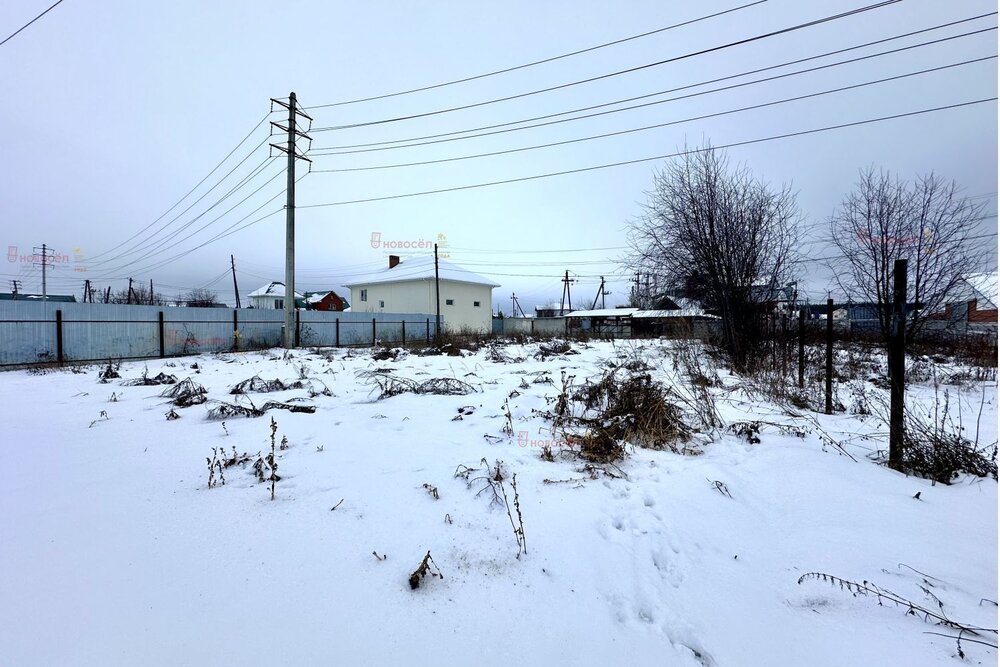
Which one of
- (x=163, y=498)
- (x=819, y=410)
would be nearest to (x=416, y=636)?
(x=163, y=498)

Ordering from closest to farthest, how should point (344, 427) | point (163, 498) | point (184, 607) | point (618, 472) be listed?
point (184, 607)
point (163, 498)
point (618, 472)
point (344, 427)

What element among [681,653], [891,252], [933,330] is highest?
[891,252]

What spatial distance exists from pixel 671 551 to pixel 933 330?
38.6 ft

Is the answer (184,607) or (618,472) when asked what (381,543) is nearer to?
(184,607)

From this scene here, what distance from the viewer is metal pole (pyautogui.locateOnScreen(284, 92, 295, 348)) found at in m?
15.0

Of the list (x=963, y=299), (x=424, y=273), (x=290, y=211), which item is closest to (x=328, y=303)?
(x=424, y=273)

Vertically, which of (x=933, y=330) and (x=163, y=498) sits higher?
(x=933, y=330)

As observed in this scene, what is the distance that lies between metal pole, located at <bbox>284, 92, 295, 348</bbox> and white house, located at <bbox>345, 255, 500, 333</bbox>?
13150 mm

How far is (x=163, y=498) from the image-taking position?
2.61 m

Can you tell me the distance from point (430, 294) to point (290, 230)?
14732mm

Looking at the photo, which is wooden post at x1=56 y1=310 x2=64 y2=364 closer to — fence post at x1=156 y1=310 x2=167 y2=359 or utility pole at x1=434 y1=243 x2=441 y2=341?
fence post at x1=156 y1=310 x2=167 y2=359

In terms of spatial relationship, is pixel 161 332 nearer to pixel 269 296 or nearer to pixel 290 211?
pixel 290 211

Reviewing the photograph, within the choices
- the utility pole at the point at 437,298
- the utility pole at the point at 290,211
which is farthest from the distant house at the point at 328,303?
the utility pole at the point at 290,211

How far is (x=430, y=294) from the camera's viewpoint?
29.4 meters
